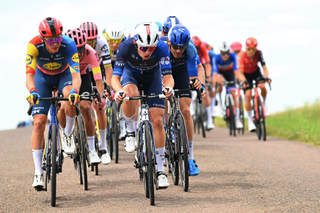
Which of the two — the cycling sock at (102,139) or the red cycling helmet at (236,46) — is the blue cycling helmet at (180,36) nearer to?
the cycling sock at (102,139)

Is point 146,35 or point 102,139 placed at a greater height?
point 146,35

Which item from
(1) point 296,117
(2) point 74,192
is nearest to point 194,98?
(1) point 296,117

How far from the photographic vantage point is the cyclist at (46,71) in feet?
20.2

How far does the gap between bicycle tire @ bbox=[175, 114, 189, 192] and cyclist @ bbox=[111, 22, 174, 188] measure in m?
0.26

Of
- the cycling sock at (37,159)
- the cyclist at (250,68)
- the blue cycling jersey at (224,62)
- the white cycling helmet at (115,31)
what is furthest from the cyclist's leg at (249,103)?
the cycling sock at (37,159)

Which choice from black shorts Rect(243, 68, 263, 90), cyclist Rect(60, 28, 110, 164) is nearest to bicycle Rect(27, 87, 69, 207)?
cyclist Rect(60, 28, 110, 164)

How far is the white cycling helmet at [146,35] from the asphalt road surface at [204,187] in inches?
78.6

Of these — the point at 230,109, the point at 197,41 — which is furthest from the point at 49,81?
the point at 230,109

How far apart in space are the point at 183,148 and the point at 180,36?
1.57 meters

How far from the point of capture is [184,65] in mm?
7777

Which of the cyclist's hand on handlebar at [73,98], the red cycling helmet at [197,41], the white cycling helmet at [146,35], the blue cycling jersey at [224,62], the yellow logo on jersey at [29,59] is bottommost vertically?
the cyclist's hand on handlebar at [73,98]

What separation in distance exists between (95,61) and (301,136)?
283 inches

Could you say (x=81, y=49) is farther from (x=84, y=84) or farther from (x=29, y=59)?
(x=29, y=59)

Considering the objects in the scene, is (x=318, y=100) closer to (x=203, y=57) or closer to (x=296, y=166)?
(x=203, y=57)
